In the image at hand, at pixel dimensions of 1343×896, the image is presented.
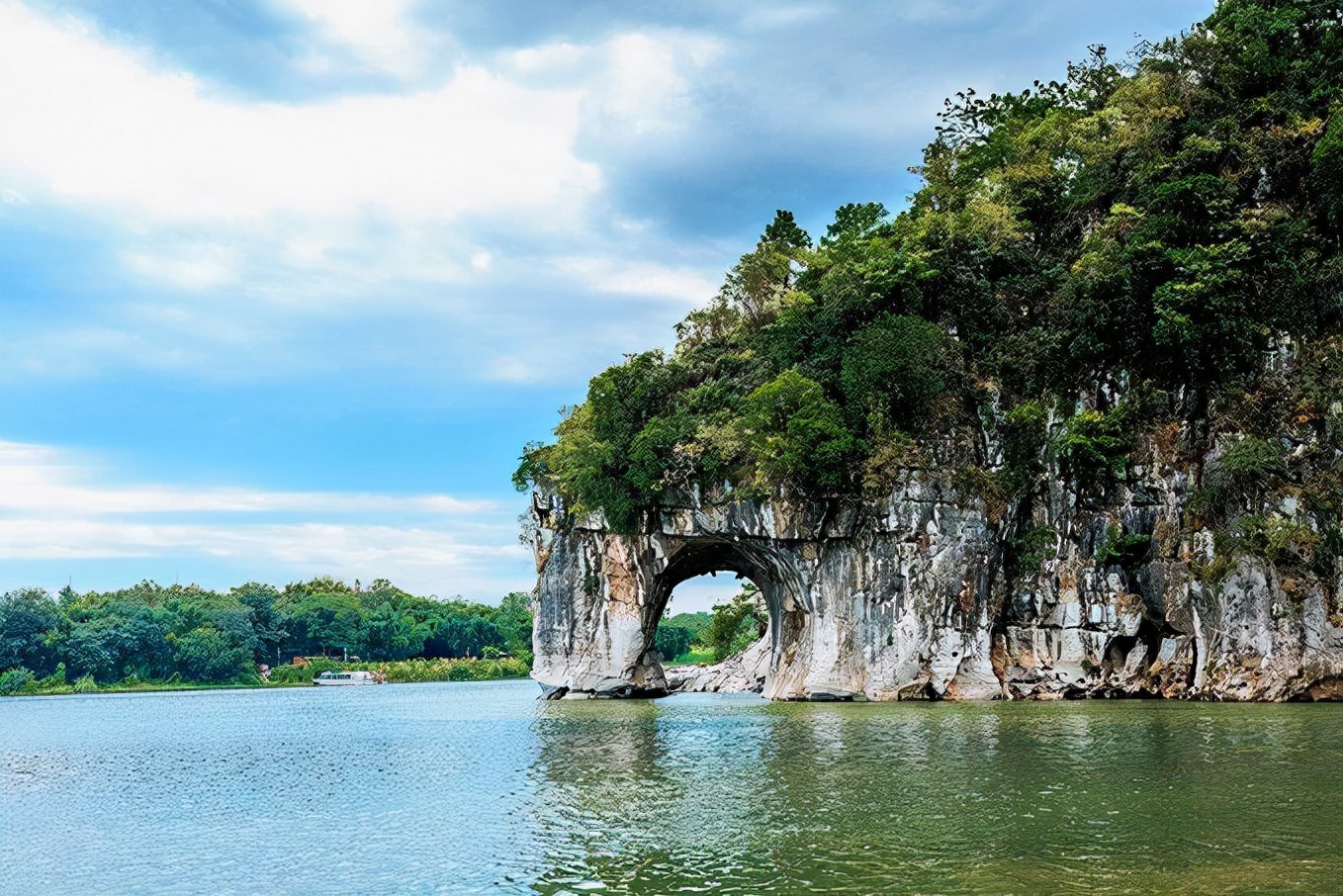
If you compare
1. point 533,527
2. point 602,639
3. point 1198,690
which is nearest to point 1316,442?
point 1198,690

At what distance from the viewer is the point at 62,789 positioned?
672 inches

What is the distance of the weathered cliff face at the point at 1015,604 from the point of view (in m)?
24.2

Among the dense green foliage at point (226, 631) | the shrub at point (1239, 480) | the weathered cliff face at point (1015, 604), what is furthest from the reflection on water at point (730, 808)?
the dense green foliage at point (226, 631)

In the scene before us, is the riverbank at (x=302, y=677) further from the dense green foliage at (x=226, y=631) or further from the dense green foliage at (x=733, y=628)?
the dense green foliage at (x=733, y=628)

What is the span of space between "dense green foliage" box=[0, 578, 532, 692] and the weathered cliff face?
1709 inches

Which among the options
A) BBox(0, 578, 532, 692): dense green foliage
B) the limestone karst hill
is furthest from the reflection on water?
→ BBox(0, 578, 532, 692): dense green foliage

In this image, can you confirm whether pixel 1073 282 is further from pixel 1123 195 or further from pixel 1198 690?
pixel 1198 690

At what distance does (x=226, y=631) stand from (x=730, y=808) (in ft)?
201

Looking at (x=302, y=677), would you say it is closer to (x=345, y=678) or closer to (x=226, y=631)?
(x=345, y=678)

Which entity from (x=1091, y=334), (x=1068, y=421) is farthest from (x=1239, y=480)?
(x=1091, y=334)

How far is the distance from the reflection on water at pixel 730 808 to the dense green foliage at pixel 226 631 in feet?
142

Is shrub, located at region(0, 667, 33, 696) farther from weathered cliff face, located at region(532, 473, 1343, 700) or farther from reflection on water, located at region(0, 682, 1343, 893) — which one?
weathered cliff face, located at region(532, 473, 1343, 700)

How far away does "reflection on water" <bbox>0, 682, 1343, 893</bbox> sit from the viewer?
30.2 ft

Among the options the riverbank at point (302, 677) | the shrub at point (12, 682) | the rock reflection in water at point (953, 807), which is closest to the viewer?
the rock reflection in water at point (953, 807)
